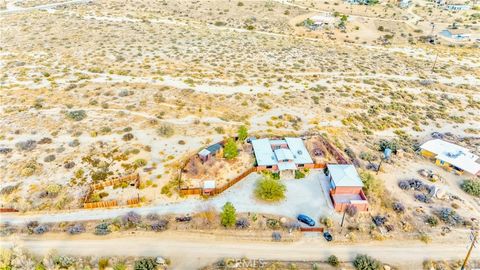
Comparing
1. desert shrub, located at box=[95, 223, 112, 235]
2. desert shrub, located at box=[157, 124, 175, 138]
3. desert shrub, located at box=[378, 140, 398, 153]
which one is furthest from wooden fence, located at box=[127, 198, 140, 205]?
desert shrub, located at box=[378, 140, 398, 153]

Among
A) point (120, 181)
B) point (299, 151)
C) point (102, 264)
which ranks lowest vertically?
point (102, 264)

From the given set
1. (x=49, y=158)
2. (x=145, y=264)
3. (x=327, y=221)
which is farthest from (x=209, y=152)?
(x=49, y=158)

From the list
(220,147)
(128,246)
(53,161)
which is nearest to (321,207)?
(220,147)

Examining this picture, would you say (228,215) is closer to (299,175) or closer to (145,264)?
(145,264)

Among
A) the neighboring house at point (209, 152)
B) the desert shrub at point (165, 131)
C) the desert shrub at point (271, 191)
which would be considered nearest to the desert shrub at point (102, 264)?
the neighboring house at point (209, 152)

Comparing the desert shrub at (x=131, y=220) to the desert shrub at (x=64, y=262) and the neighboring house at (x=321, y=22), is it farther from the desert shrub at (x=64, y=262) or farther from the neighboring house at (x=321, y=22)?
the neighboring house at (x=321, y=22)

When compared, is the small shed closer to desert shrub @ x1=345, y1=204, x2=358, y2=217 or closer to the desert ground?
the desert ground
